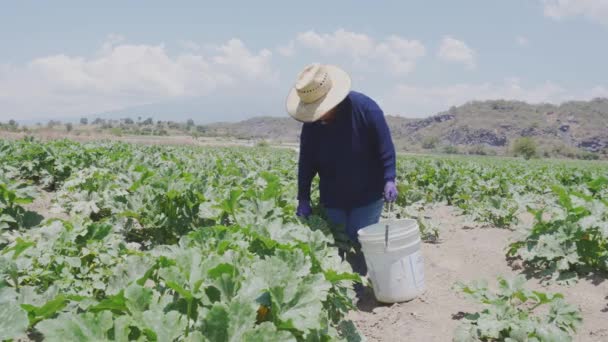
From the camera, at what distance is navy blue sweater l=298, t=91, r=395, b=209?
404cm

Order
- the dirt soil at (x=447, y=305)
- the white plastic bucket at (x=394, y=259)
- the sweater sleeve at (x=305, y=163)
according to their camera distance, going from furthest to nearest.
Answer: the sweater sleeve at (x=305, y=163) < the white plastic bucket at (x=394, y=259) < the dirt soil at (x=447, y=305)

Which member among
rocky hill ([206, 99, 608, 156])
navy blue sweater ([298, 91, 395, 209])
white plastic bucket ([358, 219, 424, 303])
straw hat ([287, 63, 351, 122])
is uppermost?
rocky hill ([206, 99, 608, 156])

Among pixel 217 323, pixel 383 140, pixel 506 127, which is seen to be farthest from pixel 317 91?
pixel 506 127

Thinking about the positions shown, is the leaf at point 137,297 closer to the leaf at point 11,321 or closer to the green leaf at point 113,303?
the green leaf at point 113,303

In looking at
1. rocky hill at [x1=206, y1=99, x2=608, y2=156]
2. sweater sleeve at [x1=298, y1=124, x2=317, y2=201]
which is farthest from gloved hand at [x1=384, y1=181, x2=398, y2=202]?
rocky hill at [x1=206, y1=99, x2=608, y2=156]

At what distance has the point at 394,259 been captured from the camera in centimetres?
379

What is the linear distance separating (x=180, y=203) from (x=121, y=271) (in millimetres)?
2300

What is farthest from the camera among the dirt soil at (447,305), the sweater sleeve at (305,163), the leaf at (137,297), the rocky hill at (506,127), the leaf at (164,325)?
the rocky hill at (506,127)

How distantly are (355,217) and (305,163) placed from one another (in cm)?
64

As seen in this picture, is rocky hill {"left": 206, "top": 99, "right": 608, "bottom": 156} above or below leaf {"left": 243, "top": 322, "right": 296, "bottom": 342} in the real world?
above

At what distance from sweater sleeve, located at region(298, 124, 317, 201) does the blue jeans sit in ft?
0.89

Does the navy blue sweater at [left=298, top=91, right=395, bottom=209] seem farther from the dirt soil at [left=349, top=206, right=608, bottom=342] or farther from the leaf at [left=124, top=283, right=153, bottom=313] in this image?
the leaf at [left=124, top=283, right=153, bottom=313]

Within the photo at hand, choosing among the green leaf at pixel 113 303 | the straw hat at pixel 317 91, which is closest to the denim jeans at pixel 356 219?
the straw hat at pixel 317 91

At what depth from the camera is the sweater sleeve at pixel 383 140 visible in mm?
4012
